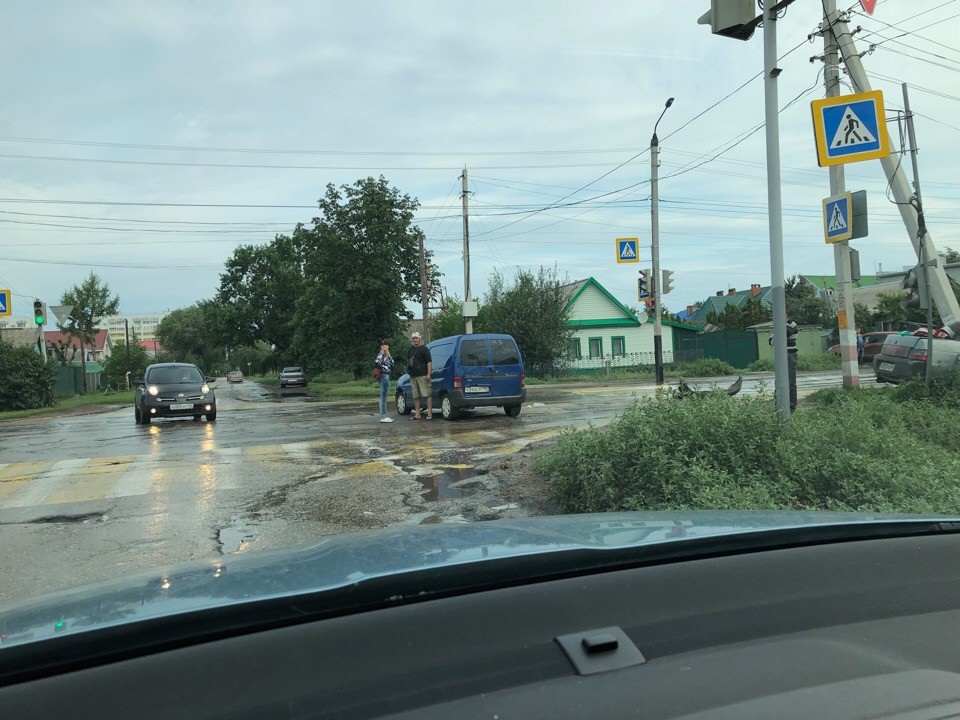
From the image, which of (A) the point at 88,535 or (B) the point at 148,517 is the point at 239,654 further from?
(B) the point at 148,517

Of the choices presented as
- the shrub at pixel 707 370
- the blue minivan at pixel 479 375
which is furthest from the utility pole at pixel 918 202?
the shrub at pixel 707 370

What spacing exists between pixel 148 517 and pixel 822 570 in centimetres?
654

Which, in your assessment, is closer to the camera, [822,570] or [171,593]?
[171,593]

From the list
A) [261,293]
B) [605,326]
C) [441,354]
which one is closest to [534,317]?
[605,326]

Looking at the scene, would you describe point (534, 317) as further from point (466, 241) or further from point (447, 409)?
point (447, 409)

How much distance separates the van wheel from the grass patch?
26.7 ft

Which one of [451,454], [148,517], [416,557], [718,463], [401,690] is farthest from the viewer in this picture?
[451,454]

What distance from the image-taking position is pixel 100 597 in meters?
2.03

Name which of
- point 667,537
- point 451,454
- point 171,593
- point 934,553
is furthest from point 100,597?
point 451,454

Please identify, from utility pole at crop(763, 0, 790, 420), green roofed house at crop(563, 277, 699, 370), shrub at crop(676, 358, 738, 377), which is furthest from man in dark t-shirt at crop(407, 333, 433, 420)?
green roofed house at crop(563, 277, 699, 370)

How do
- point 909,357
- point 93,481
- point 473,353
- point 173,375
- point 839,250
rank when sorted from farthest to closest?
point 173,375, point 473,353, point 839,250, point 909,357, point 93,481

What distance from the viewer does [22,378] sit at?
27328 millimetres

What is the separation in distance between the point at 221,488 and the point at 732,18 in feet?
23.9

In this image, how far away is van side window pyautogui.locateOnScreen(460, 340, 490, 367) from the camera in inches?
627
